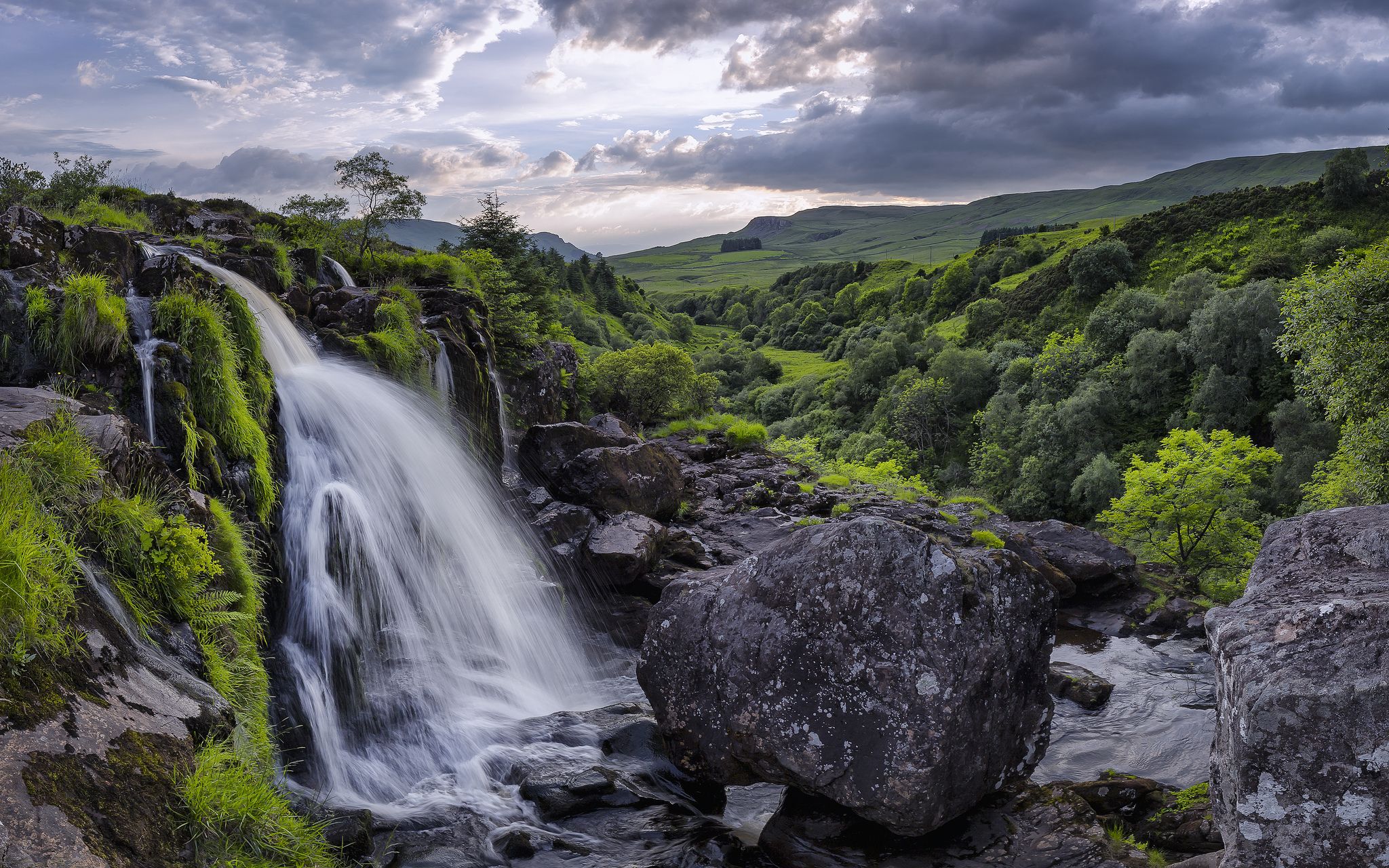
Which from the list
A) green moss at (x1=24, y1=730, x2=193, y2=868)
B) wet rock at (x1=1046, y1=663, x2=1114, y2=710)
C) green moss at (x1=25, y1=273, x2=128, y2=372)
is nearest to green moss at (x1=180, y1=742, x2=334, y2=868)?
green moss at (x1=24, y1=730, x2=193, y2=868)

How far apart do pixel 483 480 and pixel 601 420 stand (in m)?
9.31

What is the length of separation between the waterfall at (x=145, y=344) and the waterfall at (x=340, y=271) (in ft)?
44.5

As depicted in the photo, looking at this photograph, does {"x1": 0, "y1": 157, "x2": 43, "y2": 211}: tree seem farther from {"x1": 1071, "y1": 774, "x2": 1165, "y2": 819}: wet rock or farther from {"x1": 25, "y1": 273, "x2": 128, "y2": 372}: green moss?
{"x1": 1071, "y1": 774, "x2": 1165, "y2": 819}: wet rock

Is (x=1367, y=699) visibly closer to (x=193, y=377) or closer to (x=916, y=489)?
(x=193, y=377)

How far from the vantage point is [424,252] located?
33.8 m

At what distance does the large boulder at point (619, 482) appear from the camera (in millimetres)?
23016

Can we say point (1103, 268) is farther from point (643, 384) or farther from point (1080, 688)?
point (1080, 688)

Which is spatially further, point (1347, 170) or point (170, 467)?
point (1347, 170)

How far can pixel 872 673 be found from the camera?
33.2 feet

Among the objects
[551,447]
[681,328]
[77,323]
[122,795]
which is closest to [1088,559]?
[551,447]

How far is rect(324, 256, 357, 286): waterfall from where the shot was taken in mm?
27656

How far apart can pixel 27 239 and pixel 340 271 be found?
48.3 ft

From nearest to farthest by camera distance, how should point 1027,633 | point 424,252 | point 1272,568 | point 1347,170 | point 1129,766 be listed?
point 1272,568
point 1027,633
point 1129,766
point 424,252
point 1347,170

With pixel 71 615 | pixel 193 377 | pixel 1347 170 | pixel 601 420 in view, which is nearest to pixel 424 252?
pixel 601 420
